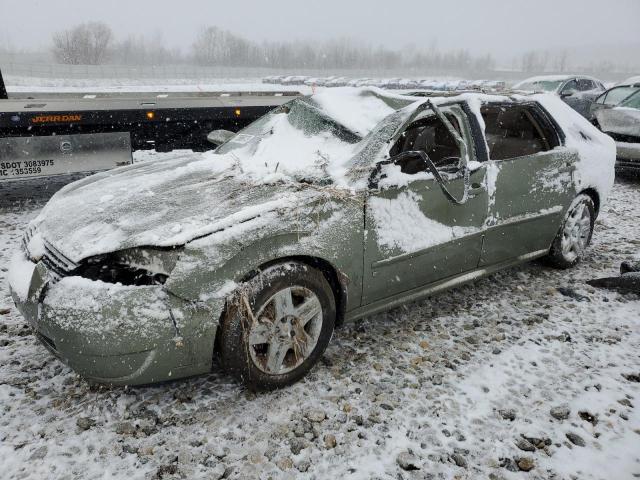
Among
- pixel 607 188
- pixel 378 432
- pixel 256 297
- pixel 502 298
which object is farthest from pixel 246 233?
pixel 607 188

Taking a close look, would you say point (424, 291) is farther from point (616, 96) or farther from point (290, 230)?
point (616, 96)

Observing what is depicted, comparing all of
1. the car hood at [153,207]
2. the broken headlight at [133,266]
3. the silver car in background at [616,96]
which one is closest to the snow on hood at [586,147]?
Result: the car hood at [153,207]

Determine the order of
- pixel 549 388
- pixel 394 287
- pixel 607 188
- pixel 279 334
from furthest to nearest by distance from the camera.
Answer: pixel 607 188 < pixel 394 287 < pixel 549 388 < pixel 279 334

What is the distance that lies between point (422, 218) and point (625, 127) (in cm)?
675

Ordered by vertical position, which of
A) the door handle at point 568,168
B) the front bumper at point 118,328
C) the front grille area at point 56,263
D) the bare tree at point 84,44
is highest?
the bare tree at point 84,44

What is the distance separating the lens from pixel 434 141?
132 inches

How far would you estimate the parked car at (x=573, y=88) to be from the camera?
1230cm

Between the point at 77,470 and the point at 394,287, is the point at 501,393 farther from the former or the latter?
the point at 77,470

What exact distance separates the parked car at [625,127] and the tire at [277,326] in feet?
23.4

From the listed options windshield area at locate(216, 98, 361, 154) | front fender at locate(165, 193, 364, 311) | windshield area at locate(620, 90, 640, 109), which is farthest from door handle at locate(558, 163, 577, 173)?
windshield area at locate(620, 90, 640, 109)

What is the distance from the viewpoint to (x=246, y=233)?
224cm

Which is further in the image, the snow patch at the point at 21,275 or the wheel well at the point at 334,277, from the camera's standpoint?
the wheel well at the point at 334,277

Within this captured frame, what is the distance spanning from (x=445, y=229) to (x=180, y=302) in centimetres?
180

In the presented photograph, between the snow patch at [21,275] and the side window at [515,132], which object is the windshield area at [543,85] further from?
the snow patch at [21,275]
